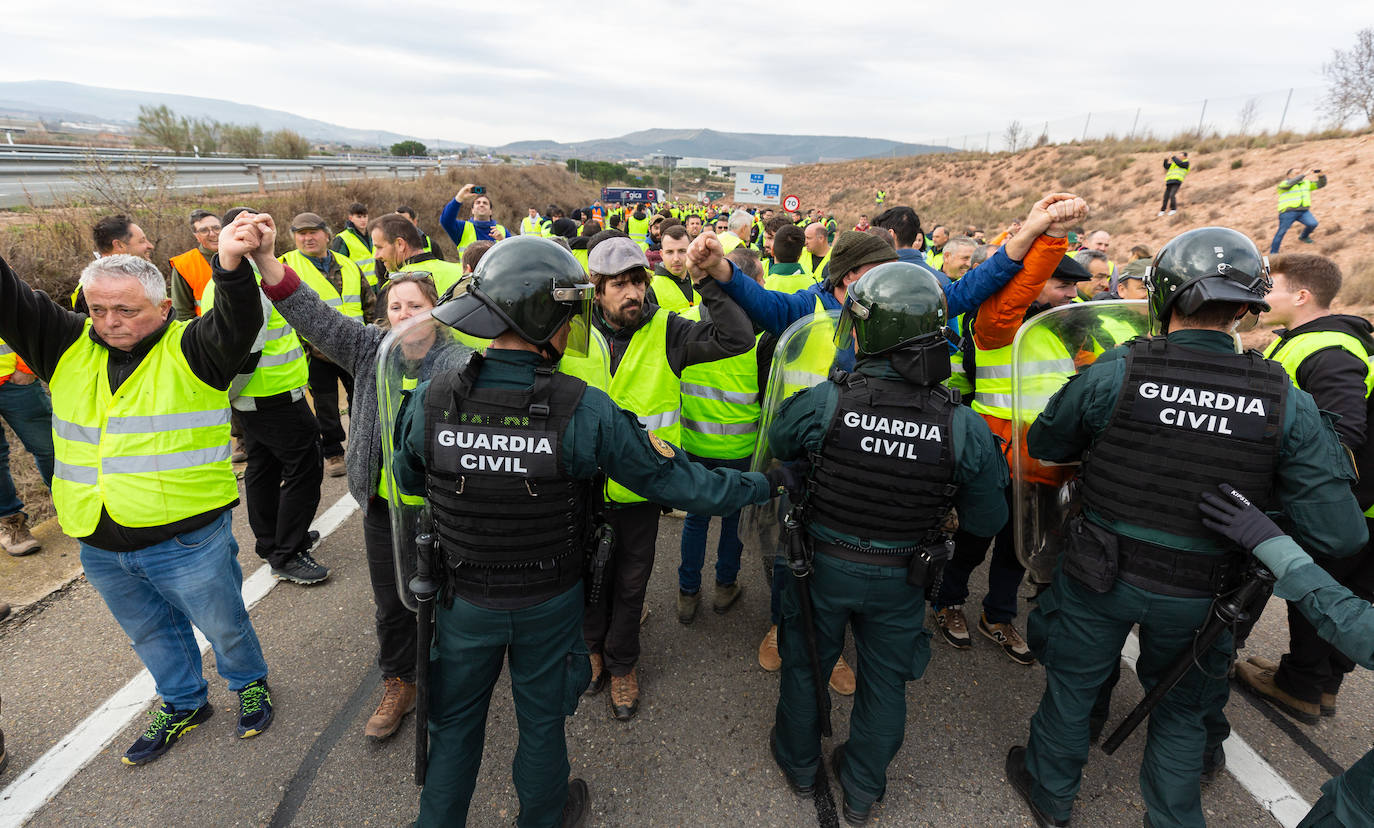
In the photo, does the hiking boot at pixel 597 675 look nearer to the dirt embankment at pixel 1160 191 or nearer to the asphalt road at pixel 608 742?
the asphalt road at pixel 608 742

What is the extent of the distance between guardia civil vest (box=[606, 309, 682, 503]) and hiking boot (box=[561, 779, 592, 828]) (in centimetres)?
125

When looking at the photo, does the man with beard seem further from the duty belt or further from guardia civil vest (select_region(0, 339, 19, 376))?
guardia civil vest (select_region(0, 339, 19, 376))

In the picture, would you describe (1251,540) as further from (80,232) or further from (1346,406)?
(80,232)

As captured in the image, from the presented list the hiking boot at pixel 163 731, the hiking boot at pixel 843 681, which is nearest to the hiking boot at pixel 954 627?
the hiking boot at pixel 843 681

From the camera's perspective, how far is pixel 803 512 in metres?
2.56

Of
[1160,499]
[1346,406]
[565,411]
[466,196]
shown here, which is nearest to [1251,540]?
[1160,499]

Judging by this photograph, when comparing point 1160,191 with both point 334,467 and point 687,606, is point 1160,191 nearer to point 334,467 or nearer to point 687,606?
point 687,606

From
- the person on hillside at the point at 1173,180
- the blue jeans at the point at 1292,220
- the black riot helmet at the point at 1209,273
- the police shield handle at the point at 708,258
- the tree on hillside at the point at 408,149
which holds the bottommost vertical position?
the police shield handle at the point at 708,258

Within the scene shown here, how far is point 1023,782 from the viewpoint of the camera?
270cm

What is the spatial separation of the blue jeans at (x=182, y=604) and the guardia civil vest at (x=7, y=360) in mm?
2364

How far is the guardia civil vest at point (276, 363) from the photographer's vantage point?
12.3 feet

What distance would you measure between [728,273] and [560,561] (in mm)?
1714

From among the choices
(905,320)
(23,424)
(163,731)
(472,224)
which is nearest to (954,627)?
(905,320)

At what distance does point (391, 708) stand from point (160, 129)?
32151mm
